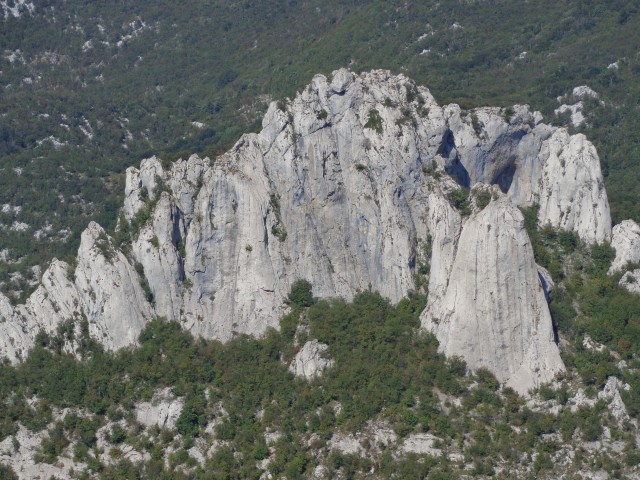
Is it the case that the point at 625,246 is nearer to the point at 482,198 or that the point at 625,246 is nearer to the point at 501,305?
the point at 482,198

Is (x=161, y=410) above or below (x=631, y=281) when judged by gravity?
below

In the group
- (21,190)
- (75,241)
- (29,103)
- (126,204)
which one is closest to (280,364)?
(126,204)

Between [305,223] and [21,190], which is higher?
[21,190]

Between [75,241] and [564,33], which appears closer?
[75,241]

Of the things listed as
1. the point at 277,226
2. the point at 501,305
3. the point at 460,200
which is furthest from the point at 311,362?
the point at 460,200

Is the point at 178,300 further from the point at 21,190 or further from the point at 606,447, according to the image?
the point at 21,190

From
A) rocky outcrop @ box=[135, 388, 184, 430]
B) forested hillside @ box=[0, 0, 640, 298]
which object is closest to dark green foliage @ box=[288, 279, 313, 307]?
rocky outcrop @ box=[135, 388, 184, 430]
